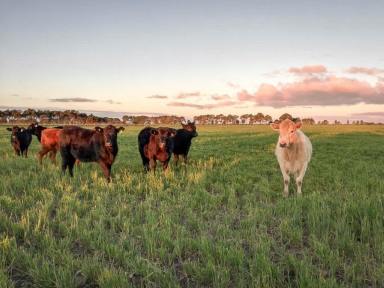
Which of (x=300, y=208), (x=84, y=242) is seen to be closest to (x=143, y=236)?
(x=84, y=242)

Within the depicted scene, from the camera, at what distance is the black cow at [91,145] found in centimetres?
1034

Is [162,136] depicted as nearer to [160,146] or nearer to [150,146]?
[160,146]

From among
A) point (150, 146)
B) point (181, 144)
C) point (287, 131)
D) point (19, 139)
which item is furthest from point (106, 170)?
point (19, 139)

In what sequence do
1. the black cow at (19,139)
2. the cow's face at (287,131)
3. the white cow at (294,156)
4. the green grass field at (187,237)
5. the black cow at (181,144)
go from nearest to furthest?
the green grass field at (187,237) < the cow's face at (287,131) < the white cow at (294,156) < the black cow at (181,144) < the black cow at (19,139)

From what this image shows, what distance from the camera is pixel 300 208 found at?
664 cm

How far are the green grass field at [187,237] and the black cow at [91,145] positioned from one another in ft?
4.85

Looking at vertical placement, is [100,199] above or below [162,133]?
below

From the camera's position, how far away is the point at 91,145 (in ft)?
35.3

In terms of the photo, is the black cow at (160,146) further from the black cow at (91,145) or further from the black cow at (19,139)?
the black cow at (19,139)

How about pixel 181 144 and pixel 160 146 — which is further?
pixel 181 144

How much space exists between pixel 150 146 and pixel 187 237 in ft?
21.7

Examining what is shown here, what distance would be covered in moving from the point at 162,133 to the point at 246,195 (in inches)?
160

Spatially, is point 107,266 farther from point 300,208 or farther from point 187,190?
point 187,190

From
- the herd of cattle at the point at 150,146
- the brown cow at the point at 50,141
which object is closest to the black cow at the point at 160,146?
the herd of cattle at the point at 150,146
